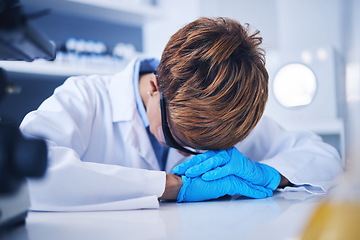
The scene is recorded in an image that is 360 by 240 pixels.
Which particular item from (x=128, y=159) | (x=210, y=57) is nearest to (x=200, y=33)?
Answer: (x=210, y=57)

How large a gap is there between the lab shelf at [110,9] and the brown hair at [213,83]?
5.71 ft

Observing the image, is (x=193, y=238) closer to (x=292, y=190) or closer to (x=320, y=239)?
(x=320, y=239)

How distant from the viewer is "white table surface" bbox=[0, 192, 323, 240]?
0.56m

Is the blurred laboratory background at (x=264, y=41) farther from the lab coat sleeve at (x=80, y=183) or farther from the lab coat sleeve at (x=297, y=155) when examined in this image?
the lab coat sleeve at (x=80, y=183)

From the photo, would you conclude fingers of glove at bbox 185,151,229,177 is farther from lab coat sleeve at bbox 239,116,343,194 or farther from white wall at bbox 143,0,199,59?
white wall at bbox 143,0,199,59

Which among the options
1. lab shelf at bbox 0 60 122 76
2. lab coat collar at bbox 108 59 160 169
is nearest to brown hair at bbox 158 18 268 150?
lab coat collar at bbox 108 59 160 169

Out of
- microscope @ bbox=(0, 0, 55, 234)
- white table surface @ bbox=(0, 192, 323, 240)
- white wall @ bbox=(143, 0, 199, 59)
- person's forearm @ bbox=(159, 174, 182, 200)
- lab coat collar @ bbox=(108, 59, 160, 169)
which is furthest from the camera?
white wall @ bbox=(143, 0, 199, 59)

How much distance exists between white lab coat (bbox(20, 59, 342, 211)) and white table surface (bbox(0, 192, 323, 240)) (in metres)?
0.07

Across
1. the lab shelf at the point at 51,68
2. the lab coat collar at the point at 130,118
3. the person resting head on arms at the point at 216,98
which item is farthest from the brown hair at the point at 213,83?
the lab shelf at the point at 51,68

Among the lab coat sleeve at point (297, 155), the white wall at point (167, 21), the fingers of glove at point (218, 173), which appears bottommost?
the lab coat sleeve at point (297, 155)

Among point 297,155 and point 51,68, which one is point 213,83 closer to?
point 297,155

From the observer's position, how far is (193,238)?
54 centimetres

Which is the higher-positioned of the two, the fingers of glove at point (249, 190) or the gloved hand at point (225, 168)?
the gloved hand at point (225, 168)

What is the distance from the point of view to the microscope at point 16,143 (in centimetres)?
44
